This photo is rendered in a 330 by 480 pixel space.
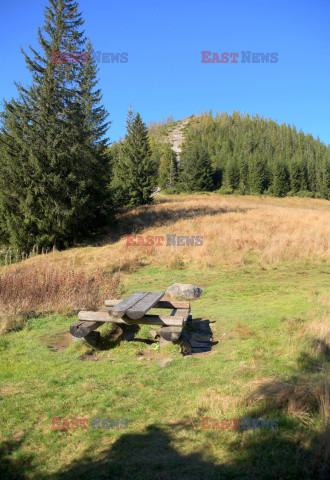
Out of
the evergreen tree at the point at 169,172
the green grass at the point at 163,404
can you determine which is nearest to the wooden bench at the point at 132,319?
the green grass at the point at 163,404

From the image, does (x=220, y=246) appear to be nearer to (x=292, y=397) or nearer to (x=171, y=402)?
(x=171, y=402)

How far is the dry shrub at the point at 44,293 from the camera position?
7277mm

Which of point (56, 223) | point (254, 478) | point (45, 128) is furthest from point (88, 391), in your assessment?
point (45, 128)

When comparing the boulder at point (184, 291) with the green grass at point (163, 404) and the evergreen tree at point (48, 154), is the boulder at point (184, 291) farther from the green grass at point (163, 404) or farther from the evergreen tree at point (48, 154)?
the evergreen tree at point (48, 154)

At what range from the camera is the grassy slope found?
2.50 metres

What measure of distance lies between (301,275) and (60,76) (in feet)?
58.6

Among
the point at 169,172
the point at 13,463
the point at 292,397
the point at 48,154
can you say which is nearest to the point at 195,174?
the point at 169,172

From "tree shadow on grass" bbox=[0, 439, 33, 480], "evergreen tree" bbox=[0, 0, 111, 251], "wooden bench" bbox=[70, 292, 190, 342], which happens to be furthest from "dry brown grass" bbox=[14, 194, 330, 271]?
"tree shadow on grass" bbox=[0, 439, 33, 480]

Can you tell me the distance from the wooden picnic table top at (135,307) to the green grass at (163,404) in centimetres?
71

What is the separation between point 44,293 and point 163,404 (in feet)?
18.1

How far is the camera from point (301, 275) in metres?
11.1

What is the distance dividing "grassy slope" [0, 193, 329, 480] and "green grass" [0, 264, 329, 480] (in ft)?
0.04

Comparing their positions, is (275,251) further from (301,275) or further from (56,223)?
(56,223)

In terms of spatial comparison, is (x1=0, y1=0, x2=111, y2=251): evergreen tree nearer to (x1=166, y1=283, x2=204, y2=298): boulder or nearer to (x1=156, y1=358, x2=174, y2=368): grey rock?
(x1=166, y1=283, x2=204, y2=298): boulder
